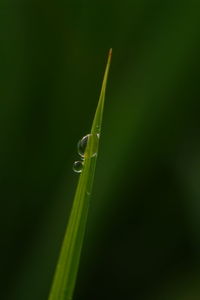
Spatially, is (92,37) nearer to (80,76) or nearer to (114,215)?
(80,76)

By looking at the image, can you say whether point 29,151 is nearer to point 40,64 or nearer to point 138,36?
→ point 40,64

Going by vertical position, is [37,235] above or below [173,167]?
below

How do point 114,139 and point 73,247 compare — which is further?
point 114,139

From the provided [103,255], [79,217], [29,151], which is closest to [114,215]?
[103,255]

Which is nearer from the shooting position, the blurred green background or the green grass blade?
the green grass blade

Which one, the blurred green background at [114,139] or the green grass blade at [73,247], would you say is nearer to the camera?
the green grass blade at [73,247]

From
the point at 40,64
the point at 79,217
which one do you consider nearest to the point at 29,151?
the point at 40,64

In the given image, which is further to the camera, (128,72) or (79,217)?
(128,72)

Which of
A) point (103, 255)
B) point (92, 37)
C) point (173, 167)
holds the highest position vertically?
point (92, 37)
